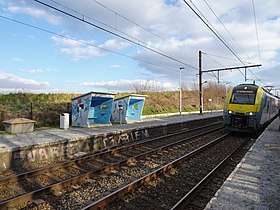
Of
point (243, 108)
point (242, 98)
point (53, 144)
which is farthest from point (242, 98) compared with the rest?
point (53, 144)

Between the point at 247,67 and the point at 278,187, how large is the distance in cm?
2065

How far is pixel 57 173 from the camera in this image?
7.48 m

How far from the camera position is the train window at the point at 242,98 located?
14680 mm

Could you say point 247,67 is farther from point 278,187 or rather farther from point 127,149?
point 278,187

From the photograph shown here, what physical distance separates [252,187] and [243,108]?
9.90m

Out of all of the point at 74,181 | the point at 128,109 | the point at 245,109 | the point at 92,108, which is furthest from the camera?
the point at 128,109

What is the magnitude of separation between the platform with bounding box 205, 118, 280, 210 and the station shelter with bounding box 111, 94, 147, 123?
36.7 feet

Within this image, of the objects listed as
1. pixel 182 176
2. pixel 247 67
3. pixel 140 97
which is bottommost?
pixel 182 176

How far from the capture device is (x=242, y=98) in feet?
49.3

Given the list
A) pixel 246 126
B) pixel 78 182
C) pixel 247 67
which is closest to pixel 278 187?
pixel 78 182

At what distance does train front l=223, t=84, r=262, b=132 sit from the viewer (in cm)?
1427

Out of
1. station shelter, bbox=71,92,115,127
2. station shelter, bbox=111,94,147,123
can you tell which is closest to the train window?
station shelter, bbox=111,94,147,123

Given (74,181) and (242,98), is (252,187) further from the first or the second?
(242,98)

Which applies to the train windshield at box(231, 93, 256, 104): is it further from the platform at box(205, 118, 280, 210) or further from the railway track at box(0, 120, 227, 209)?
the railway track at box(0, 120, 227, 209)
